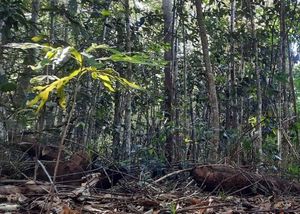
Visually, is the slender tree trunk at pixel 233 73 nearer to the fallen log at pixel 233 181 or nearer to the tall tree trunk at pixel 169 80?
the tall tree trunk at pixel 169 80

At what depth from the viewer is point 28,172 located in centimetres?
398

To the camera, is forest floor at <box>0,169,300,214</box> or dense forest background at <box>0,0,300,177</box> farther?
A: dense forest background at <box>0,0,300,177</box>

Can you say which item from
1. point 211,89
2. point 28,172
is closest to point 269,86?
point 211,89

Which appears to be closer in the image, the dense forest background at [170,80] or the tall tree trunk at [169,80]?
the dense forest background at [170,80]

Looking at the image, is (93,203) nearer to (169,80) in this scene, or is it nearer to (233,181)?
(233,181)

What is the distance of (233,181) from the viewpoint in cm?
434

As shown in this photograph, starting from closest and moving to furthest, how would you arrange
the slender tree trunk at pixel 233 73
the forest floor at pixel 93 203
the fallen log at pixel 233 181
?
the forest floor at pixel 93 203, the fallen log at pixel 233 181, the slender tree trunk at pixel 233 73

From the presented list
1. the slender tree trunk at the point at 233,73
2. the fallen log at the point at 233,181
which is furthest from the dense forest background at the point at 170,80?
the fallen log at the point at 233,181

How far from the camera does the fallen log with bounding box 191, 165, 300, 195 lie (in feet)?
14.1

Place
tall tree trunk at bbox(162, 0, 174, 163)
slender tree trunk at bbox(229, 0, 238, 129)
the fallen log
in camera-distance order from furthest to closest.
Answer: slender tree trunk at bbox(229, 0, 238, 129) < tall tree trunk at bbox(162, 0, 174, 163) < the fallen log

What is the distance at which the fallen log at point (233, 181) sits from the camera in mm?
4289

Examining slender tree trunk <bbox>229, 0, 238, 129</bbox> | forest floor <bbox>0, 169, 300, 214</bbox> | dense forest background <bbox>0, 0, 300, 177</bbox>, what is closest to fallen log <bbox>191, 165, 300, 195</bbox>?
dense forest background <bbox>0, 0, 300, 177</bbox>

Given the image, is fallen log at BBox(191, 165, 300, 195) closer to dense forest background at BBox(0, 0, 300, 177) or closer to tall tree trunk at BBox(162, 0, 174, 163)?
dense forest background at BBox(0, 0, 300, 177)

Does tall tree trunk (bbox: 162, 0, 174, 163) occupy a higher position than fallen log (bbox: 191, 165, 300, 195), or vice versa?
tall tree trunk (bbox: 162, 0, 174, 163)
